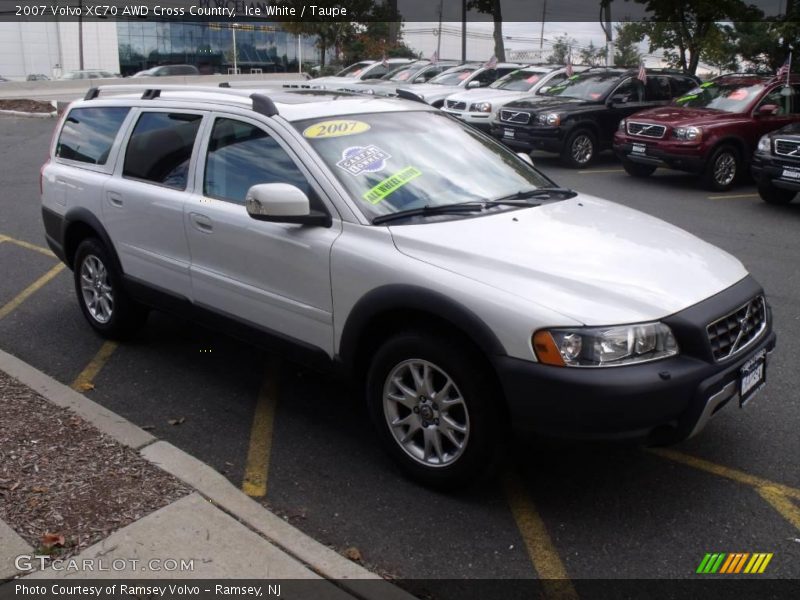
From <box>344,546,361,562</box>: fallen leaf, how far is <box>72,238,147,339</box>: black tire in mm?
3009

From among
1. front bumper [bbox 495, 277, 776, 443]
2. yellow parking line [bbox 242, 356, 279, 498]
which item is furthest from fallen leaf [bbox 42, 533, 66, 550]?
front bumper [bbox 495, 277, 776, 443]

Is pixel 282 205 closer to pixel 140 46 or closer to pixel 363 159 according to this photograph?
pixel 363 159

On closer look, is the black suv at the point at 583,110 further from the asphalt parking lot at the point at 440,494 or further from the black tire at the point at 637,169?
the asphalt parking lot at the point at 440,494

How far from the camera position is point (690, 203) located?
12117mm

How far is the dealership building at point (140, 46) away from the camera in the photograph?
71.7m

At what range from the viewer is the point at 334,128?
4.61m

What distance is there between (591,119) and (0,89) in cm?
2838

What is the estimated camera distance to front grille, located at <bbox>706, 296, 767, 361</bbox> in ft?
12.0

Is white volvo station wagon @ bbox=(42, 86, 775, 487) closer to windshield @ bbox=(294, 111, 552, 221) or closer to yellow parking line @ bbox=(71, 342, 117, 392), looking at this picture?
windshield @ bbox=(294, 111, 552, 221)

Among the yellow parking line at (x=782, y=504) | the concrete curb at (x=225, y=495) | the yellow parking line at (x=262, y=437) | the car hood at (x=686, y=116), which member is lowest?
the yellow parking line at (x=262, y=437)

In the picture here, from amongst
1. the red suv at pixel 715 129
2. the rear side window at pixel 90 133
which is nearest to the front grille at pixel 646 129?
the red suv at pixel 715 129

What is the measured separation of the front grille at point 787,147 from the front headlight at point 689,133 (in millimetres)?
1936

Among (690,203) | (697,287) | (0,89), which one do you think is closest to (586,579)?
(697,287)

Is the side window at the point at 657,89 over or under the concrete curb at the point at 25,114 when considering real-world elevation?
over
